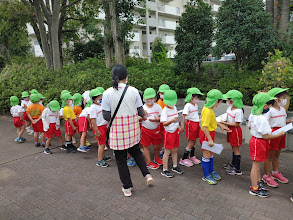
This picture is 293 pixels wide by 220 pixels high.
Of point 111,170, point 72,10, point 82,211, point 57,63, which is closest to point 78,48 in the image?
point 72,10

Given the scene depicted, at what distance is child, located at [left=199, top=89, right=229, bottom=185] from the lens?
3779 mm

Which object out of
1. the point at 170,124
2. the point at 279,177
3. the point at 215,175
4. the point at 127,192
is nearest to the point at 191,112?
the point at 170,124

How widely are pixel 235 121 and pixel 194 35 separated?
5.98 m

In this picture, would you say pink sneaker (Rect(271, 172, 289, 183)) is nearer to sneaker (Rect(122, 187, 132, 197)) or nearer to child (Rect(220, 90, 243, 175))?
child (Rect(220, 90, 243, 175))

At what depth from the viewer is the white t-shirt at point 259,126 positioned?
10.9 ft

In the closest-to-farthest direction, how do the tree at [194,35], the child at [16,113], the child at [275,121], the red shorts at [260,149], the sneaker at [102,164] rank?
1. the red shorts at [260,149]
2. the child at [275,121]
3. the sneaker at [102,164]
4. the child at [16,113]
5. the tree at [194,35]

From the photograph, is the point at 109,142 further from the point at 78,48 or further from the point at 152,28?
the point at 152,28

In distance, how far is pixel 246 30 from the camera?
788 centimetres

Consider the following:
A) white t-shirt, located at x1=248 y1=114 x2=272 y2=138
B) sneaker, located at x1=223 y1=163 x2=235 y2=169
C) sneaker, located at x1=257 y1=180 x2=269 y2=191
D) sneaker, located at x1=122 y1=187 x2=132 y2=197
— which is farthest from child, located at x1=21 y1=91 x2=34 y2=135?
sneaker, located at x1=257 y1=180 x2=269 y2=191

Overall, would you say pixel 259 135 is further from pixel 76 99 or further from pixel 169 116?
pixel 76 99

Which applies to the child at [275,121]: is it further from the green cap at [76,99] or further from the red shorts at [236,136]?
the green cap at [76,99]

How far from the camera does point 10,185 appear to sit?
4191mm

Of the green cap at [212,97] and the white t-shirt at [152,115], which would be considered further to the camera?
the white t-shirt at [152,115]

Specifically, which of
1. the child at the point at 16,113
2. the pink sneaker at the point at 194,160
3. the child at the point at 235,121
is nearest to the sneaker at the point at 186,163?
the pink sneaker at the point at 194,160
